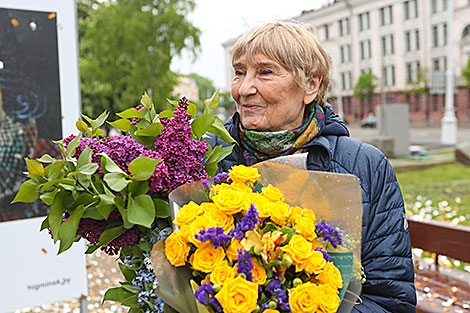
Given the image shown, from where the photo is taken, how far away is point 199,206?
1.23m

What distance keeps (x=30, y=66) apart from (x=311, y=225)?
9.68ft

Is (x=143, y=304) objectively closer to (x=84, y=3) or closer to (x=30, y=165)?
(x=30, y=165)

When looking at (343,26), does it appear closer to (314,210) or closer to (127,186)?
(314,210)

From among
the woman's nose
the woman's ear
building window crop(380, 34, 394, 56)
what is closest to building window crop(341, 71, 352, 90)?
building window crop(380, 34, 394, 56)

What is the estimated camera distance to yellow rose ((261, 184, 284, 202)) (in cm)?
125

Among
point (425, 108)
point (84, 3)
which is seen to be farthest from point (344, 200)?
point (425, 108)

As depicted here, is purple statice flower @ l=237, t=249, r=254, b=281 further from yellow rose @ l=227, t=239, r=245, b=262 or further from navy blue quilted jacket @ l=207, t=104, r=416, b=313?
navy blue quilted jacket @ l=207, t=104, r=416, b=313

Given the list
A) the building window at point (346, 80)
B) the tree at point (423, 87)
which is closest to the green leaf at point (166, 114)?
the tree at point (423, 87)

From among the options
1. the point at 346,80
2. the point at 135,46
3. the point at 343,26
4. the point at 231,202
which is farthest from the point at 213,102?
the point at 343,26

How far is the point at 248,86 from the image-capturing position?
5.86 ft

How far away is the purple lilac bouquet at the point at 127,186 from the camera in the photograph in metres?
1.23

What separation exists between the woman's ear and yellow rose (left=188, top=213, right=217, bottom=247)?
35.3 inches

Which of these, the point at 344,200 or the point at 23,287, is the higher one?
the point at 344,200

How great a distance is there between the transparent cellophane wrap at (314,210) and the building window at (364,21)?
A: 58064mm
